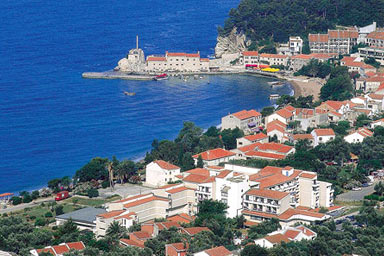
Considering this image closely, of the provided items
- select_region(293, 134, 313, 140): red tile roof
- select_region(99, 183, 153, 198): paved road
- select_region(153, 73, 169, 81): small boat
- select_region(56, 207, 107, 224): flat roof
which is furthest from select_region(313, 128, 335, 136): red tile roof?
select_region(153, 73, 169, 81): small boat

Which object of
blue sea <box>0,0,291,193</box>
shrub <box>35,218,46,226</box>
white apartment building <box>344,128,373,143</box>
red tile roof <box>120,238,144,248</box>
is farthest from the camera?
blue sea <box>0,0,291,193</box>

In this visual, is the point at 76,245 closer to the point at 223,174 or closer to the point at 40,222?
the point at 40,222

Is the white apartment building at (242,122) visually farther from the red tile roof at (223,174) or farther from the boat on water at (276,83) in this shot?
the boat on water at (276,83)

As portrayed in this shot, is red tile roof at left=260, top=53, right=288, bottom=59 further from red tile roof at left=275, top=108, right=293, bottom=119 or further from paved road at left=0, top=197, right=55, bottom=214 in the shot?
paved road at left=0, top=197, right=55, bottom=214

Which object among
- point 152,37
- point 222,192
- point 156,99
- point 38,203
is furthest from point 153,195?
point 152,37

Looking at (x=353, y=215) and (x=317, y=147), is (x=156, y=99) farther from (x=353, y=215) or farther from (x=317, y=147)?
(x=353, y=215)

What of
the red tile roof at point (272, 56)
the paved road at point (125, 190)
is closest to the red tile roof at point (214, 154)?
the paved road at point (125, 190)
